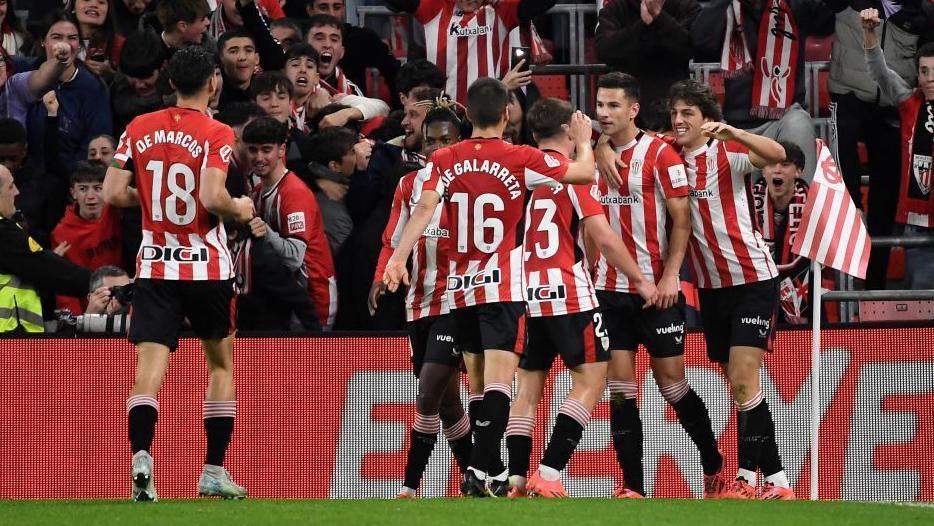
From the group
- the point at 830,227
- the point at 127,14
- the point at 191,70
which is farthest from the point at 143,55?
the point at 830,227

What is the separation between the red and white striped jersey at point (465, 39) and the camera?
13.4 m

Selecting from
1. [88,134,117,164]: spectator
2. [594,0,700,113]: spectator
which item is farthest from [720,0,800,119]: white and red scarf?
[88,134,117,164]: spectator

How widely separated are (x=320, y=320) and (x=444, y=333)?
2150 millimetres

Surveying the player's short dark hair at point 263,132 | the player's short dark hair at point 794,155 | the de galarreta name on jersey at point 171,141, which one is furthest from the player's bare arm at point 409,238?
the player's short dark hair at point 794,155

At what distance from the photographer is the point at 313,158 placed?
473 inches

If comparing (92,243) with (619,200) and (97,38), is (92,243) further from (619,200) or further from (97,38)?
(619,200)

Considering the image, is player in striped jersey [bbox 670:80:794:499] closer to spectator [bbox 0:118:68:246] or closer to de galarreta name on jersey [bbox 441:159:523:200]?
de galarreta name on jersey [bbox 441:159:523:200]

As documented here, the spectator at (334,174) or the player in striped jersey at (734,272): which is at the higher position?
the spectator at (334,174)

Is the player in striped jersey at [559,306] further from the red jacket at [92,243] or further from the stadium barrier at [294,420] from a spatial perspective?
the red jacket at [92,243]

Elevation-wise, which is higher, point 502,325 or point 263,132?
point 263,132

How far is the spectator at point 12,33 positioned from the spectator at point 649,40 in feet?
17.0

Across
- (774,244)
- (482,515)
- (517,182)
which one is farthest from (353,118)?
(482,515)

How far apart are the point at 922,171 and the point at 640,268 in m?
3.28

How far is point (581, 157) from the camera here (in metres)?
8.80
